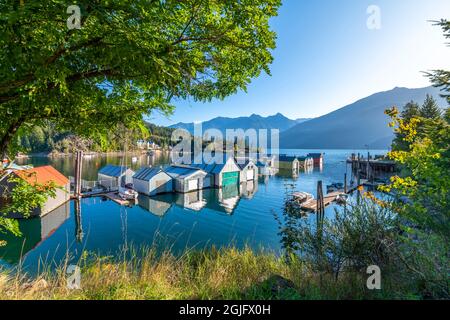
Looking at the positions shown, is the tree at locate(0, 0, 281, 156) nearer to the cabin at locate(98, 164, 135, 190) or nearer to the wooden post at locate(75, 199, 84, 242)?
the wooden post at locate(75, 199, 84, 242)

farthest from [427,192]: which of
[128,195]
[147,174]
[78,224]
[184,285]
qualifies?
[147,174]

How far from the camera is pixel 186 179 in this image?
3072cm

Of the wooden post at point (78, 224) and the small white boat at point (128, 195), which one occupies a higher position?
the small white boat at point (128, 195)

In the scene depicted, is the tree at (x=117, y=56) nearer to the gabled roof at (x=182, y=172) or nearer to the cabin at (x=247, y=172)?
the gabled roof at (x=182, y=172)

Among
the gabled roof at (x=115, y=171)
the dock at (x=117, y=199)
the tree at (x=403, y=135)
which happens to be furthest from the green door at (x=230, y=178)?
the tree at (x=403, y=135)

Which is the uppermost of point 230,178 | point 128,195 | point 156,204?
point 230,178

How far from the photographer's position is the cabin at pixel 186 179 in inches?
1208

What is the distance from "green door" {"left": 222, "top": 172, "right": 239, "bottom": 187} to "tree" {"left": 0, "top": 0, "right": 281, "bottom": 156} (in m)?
33.5

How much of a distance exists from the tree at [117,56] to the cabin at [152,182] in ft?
85.9

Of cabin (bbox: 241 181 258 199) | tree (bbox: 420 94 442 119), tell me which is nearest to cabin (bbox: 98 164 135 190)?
cabin (bbox: 241 181 258 199)

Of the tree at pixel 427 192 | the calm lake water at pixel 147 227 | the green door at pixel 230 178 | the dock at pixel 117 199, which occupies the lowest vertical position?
the calm lake water at pixel 147 227

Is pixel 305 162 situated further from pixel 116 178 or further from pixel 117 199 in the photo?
pixel 117 199

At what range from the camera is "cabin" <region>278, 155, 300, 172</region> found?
64.8m

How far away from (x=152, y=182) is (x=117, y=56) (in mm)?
28272
